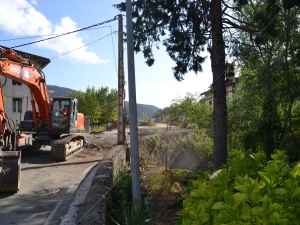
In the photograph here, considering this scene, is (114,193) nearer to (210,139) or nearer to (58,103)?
(58,103)

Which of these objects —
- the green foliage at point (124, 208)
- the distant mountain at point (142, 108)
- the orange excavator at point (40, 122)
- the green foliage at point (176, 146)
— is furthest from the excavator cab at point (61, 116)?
the green foliage at point (124, 208)

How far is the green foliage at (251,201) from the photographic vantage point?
211 centimetres

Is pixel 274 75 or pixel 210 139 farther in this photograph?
pixel 210 139

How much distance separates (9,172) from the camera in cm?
844

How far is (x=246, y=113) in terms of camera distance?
1348 centimetres

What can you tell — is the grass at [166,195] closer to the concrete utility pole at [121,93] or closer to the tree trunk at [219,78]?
the tree trunk at [219,78]

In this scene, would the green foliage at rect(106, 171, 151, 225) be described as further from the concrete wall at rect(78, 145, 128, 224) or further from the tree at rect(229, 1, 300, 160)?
the tree at rect(229, 1, 300, 160)

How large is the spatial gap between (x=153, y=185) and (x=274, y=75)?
4600 mm

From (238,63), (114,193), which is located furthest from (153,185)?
(238,63)

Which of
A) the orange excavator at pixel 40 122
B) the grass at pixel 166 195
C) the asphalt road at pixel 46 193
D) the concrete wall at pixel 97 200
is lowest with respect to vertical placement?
the grass at pixel 166 195

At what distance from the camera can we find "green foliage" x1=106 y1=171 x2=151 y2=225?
17.2 feet

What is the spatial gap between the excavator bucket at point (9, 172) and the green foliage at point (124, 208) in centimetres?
269

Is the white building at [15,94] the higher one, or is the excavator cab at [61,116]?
the white building at [15,94]

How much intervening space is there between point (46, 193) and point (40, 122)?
6745 mm
